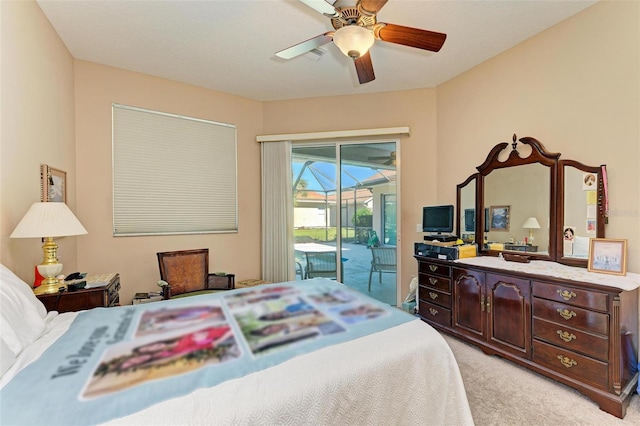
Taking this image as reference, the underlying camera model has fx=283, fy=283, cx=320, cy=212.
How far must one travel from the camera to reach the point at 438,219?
333cm

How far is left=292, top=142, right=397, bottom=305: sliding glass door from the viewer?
13.1 feet

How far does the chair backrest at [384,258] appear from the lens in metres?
3.96

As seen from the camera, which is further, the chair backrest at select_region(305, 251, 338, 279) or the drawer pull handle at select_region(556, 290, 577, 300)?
the chair backrest at select_region(305, 251, 338, 279)

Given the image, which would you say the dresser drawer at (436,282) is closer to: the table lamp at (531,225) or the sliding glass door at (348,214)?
the sliding glass door at (348,214)

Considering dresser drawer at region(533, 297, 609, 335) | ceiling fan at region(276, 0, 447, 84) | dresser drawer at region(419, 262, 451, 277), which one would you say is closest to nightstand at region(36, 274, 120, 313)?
ceiling fan at region(276, 0, 447, 84)

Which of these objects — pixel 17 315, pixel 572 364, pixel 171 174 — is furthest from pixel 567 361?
pixel 171 174

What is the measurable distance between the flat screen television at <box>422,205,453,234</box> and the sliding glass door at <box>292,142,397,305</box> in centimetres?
54

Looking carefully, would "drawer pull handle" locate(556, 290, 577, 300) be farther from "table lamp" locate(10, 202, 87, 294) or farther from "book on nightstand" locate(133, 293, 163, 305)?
"book on nightstand" locate(133, 293, 163, 305)

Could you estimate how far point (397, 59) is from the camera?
3039 millimetres

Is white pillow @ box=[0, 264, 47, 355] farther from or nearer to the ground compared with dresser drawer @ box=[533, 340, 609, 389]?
farther from the ground

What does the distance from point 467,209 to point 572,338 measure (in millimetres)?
1601

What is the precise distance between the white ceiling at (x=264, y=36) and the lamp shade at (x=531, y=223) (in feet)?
5.74

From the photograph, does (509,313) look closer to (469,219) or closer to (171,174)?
(469,219)

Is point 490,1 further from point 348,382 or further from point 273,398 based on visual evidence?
point 273,398
